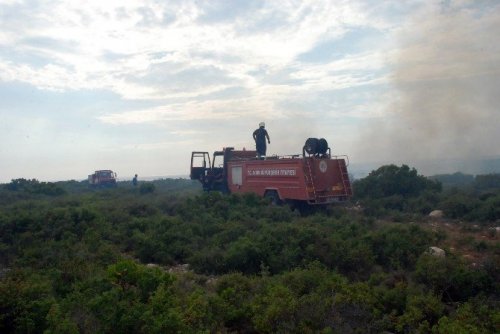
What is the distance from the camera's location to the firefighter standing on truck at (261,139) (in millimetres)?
17062

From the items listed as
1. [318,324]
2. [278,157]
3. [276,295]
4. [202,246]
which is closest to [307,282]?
[276,295]

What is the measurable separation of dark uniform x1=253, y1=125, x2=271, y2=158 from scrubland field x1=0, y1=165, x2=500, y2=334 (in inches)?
112

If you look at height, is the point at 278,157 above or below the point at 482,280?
above

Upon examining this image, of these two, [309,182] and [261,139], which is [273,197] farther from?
[261,139]

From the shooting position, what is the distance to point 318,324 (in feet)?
16.0

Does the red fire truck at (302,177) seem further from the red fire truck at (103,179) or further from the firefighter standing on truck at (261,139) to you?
the red fire truck at (103,179)

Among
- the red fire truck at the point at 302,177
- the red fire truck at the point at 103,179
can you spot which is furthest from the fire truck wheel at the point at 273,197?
the red fire truck at the point at 103,179

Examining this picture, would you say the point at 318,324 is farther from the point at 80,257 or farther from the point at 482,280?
the point at 80,257

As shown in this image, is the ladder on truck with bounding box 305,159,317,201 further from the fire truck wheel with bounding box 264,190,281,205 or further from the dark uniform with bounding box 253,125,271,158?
the dark uniform with bounding box 253,125,271,158

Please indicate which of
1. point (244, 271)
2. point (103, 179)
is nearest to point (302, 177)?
point (244, 271)

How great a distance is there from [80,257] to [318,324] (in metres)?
5.04

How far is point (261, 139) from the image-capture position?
1719 cm

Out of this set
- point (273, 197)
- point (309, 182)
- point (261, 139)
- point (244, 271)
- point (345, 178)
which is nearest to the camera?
point (244, 271)

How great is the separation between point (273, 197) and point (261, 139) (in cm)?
271
